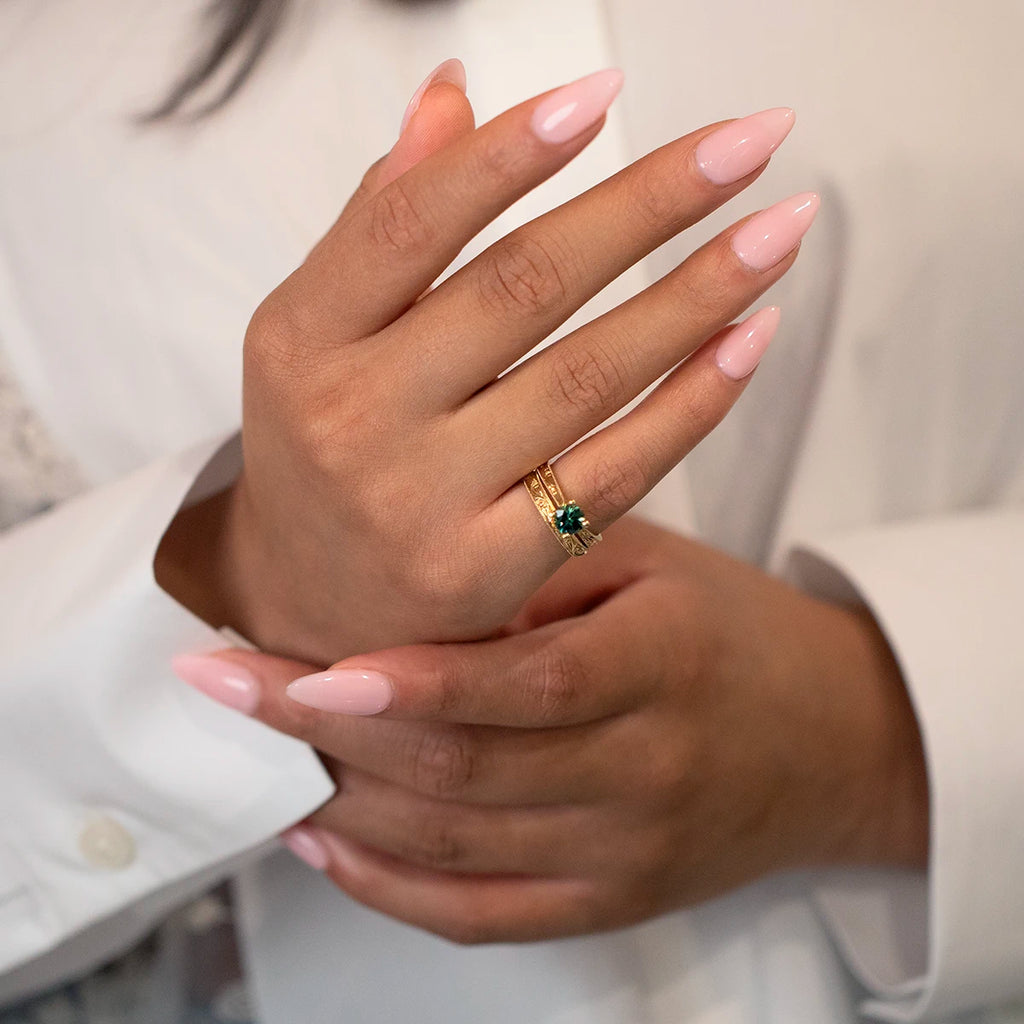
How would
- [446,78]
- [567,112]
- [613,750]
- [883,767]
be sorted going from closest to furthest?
1. [567,112]
2. [446,78]
3. [613,750]
4. [883,767]

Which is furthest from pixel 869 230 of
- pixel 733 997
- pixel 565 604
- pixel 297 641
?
pixel 733 997

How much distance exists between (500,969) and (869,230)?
2.45 feet

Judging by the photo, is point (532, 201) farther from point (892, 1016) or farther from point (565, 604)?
point (892, 1016)

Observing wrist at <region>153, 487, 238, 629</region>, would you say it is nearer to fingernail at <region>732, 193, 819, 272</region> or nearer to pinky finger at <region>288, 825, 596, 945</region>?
pinky finger at <region>288, 825, 596, 945</region>

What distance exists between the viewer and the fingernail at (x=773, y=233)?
1.53ft

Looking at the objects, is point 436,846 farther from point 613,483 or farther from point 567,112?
point 567,112

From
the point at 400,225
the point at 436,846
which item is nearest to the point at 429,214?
the point at 400,225

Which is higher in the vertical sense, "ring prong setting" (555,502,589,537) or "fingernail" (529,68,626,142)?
"fingernail" (529,68,626,142)

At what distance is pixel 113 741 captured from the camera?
26.7 inches

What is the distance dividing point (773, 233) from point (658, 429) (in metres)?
0.12

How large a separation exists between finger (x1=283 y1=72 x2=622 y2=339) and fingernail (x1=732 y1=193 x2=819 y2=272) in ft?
0.32

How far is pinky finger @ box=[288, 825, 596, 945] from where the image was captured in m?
0.71

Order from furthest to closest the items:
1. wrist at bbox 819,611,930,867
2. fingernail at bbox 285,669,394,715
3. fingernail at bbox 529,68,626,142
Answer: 1. wrist at bbox 819,611,930,867
2. fingernail at bbox 285,669,394,715
3. fingernail at bbox 529,68,626,142

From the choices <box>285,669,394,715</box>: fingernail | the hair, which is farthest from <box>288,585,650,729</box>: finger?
the hair
